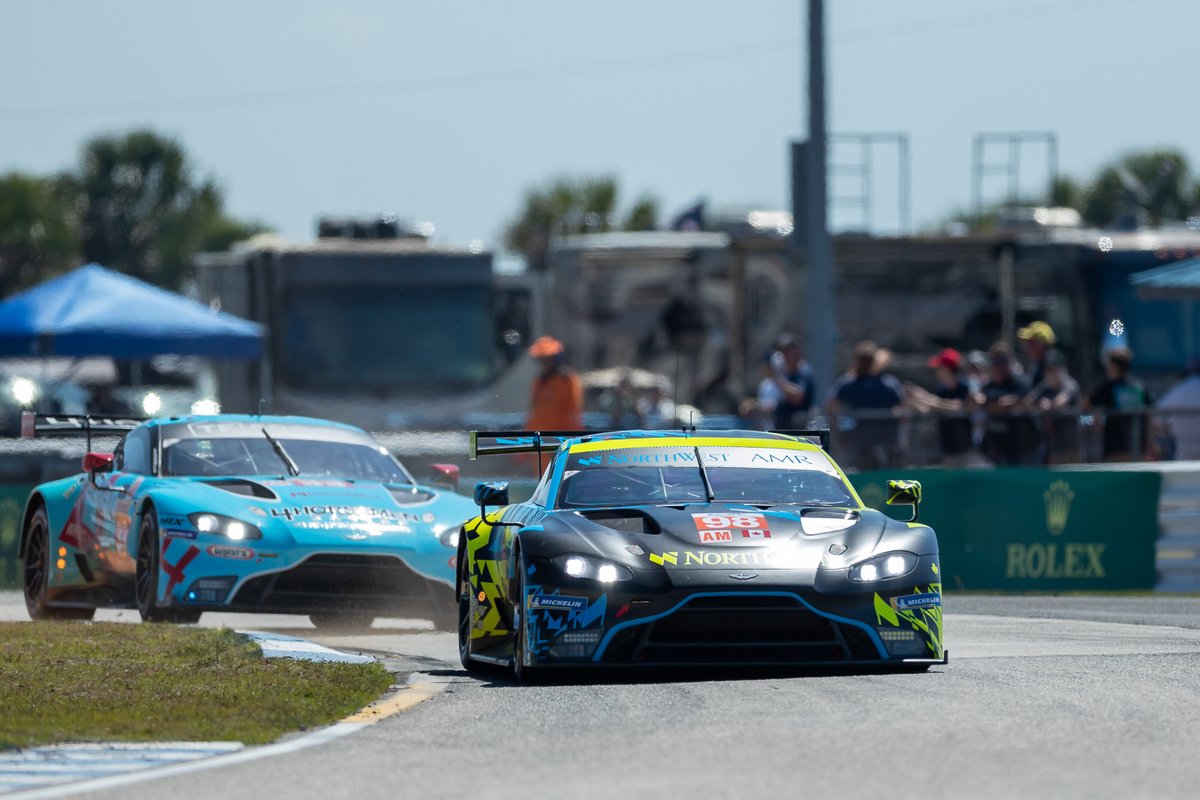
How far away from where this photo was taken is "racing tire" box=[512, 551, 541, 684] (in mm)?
9797

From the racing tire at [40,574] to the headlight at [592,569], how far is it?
21.4ft

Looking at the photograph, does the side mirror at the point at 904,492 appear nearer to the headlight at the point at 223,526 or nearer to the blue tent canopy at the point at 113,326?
the headlight at the point at 223,526

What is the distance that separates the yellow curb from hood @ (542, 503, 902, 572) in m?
0.92

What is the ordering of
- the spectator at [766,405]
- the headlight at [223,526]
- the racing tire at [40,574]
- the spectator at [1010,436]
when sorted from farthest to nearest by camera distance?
the spectator at [766,405]
the spectator at [1010,436]
the racing tire at [40,574]
the headlight at [223,526]

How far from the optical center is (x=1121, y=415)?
1883cm

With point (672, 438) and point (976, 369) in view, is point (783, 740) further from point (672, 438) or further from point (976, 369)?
point (976, 369)

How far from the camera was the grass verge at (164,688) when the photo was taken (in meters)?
8.29

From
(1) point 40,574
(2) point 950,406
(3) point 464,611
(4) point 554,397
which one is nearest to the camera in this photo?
Result: (3) point 464,611

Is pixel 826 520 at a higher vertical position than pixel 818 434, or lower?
lower

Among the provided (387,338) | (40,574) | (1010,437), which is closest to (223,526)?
(40,574)

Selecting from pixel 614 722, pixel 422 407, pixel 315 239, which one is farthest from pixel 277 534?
pixel 315 239

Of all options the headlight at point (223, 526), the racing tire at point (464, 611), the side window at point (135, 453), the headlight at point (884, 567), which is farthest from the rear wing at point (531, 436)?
the side window at point (135, 453)

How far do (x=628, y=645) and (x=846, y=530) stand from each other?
1.19 m

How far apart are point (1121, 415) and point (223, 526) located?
860cm
